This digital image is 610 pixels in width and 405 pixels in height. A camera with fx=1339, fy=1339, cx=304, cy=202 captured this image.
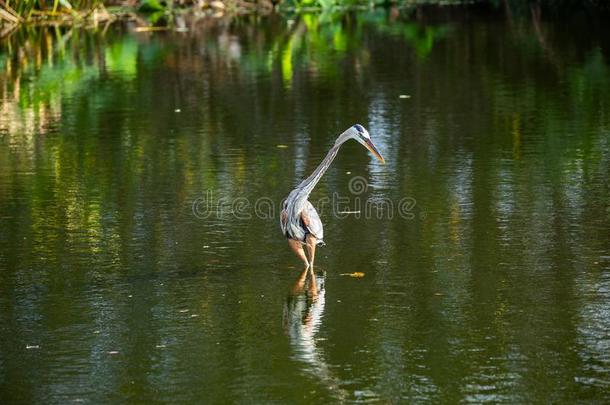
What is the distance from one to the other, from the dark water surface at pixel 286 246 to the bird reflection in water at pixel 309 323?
0.07 ft

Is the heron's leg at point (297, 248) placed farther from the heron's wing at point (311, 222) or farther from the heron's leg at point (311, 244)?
the heron's wing at point (311, 222)

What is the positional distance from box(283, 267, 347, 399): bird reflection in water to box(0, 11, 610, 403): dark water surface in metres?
0.02

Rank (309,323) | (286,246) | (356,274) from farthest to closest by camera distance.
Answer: (286,246)
(356,274)
(309,323)

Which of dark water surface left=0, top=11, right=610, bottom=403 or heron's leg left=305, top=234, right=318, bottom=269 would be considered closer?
dark water surface left=0, top=11, right=610, bottom=403

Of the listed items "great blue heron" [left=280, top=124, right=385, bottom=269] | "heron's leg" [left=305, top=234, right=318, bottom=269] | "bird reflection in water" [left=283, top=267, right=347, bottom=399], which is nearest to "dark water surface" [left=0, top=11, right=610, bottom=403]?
"bird reflection in water" [left=283, top=267, right=347, bottom=399]

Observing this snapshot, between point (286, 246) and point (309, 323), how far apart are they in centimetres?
194

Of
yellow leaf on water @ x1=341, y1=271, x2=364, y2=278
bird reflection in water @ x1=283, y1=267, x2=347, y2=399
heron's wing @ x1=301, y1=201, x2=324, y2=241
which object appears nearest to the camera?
bird reflection in water @ x1=283, y1=267, x2=347, y2=399

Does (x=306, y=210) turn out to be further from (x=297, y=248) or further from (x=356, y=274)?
(x=356, y=274)

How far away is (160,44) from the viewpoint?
26016mm

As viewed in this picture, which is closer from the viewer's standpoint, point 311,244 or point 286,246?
point 311,244

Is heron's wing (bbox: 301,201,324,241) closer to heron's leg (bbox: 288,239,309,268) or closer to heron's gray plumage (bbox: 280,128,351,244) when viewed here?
heron's gray plumage (bbox: 280,128,351,244)

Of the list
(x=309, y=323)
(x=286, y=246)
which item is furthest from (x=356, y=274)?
(x=309, y=323)

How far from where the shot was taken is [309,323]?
7562 mm

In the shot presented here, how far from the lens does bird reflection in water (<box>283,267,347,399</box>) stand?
21.8ft
